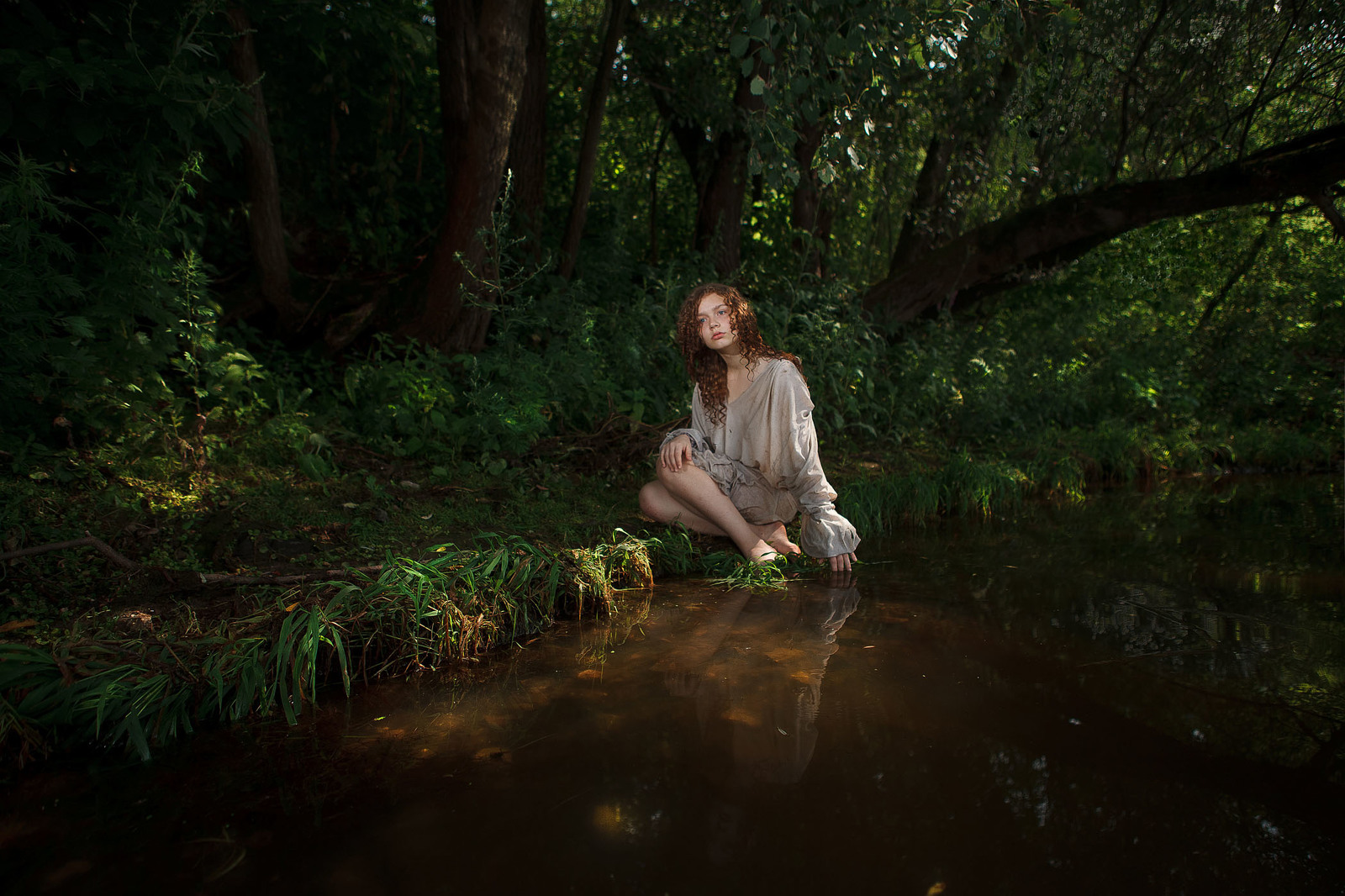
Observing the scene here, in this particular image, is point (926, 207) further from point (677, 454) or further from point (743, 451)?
point (677, 454)

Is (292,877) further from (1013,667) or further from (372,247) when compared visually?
(372,247)

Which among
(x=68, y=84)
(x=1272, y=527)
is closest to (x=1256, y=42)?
(x=1272, y=527)

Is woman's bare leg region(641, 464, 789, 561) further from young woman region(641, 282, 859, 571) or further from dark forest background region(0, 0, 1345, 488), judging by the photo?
dark forest background region(0, 0, 1345, 488)

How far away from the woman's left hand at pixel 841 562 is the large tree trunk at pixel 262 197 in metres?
3.94

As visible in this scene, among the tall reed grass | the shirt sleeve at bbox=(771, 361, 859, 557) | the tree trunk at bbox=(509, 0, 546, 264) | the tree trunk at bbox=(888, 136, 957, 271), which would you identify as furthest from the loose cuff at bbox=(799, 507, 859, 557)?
the tree trunk at bbox=(888, 136, 957, 271)

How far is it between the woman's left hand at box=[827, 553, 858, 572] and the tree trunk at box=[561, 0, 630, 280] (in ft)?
12.5

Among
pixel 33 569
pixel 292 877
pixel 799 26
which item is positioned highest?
pixel 799 26

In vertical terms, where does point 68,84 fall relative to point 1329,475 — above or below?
above

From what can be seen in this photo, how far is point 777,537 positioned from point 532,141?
4.21 m

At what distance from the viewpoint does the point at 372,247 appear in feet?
23.0

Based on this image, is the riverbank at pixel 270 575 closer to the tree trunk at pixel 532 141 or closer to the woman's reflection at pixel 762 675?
the woman's reflection at pixel 762 675

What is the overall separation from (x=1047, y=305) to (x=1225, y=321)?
6.15 feet

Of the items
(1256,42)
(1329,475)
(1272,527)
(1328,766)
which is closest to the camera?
(1328,766)

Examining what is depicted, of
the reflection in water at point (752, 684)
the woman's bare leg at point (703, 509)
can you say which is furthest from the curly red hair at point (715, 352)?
the reflection in water at point (752, 684)
